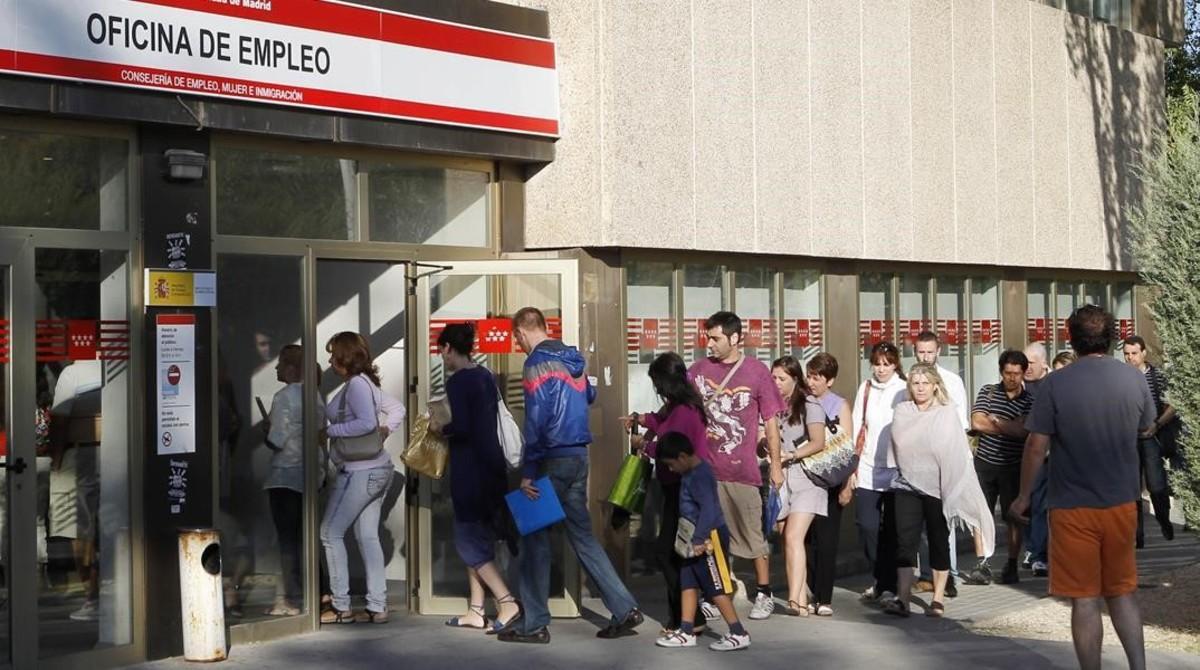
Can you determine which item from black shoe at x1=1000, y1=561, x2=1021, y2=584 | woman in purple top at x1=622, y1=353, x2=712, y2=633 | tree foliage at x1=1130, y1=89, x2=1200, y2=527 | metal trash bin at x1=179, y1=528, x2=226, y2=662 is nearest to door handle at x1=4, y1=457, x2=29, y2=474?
metal trash bin at x1=179, y1=528, x2=226, y2=662

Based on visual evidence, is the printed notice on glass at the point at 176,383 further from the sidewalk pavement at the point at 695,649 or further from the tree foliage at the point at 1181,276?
the tree foliage at the point at 1181,276

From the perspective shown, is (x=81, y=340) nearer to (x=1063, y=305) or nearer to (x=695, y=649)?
(x=695, y=649)

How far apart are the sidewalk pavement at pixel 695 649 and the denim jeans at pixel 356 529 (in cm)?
23

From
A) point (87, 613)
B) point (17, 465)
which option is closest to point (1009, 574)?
point (87, 613)

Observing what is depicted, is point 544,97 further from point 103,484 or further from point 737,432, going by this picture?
point 103,484

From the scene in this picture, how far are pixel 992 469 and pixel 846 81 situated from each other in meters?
3.38

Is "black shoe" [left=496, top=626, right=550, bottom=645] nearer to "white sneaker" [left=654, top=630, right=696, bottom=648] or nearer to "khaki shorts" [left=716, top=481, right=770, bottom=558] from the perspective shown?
"white sneaker" [left=654, top=630, right=696, bottom=648]

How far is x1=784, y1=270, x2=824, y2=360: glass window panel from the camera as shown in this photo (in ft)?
47.6

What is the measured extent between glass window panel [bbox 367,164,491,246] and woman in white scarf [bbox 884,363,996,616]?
3082 mm

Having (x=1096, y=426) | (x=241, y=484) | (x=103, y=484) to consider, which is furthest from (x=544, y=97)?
(x=1096, y=426)

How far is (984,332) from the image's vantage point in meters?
17.3

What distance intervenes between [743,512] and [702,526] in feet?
3.99

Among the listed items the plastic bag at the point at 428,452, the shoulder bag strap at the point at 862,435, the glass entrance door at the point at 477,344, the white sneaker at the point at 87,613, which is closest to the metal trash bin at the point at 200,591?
the white sneaker at the point at 87,613

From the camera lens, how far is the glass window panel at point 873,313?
15391mm
